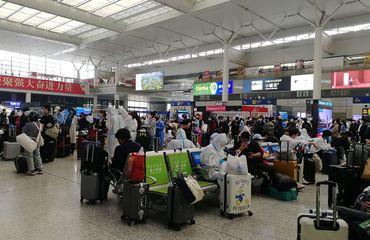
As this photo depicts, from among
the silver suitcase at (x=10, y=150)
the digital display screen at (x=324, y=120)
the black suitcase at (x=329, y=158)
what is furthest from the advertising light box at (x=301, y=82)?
the silver suitcase at (x=10, y=150)

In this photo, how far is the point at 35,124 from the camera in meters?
7.09

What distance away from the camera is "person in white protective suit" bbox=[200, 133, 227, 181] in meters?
4.88

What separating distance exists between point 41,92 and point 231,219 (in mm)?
25247

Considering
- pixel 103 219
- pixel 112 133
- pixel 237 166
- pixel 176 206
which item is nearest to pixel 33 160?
pixel 112 133

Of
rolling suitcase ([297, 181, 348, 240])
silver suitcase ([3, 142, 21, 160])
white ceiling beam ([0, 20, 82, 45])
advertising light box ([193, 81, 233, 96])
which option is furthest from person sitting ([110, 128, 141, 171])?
white ceiling beam ([0, 20, 82, 45])

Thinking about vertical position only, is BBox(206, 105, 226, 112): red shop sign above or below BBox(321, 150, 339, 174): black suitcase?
above

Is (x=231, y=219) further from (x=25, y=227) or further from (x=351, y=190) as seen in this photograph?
(x=25, y=227)

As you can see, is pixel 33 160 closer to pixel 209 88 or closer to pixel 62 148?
pixel 62 148

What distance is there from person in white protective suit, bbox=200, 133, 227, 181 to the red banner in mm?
22997

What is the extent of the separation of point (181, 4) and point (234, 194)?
1092 cm

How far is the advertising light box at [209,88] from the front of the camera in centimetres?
1966

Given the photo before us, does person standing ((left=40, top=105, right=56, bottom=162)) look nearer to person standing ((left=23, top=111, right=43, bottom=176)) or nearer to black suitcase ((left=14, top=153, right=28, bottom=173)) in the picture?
person standing ((left=23, top=111, right=43, bottom=176))

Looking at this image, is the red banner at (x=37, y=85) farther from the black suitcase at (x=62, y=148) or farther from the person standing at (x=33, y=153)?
the person standing at (x=33, y=153)

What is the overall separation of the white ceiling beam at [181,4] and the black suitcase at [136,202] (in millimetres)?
10415
